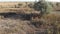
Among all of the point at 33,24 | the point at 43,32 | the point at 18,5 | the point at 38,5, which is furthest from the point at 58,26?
the point at 18,5

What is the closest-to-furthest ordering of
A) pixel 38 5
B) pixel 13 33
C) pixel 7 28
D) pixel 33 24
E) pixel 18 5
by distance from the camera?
1. pixel 13 33
2. pixel 7 28
3. pixel 33 24
4. pixel 38 5
5. pixel 18 5

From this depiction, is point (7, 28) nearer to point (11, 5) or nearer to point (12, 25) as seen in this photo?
point (12, 25)

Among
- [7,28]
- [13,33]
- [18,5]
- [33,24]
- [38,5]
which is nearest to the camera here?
[13,33]

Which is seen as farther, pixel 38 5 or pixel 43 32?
pixel 38 5

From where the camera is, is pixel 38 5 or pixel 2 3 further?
pixel 2 3

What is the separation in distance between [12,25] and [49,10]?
600cm

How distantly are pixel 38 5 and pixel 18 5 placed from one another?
6.63m

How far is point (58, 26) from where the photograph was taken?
50.8 feet

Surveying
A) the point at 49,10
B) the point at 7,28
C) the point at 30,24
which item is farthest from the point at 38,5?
the point at 7,28

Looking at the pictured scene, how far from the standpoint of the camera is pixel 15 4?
3036 centimetres

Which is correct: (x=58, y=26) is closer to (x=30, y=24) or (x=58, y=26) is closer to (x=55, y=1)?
(x=30, y=24)

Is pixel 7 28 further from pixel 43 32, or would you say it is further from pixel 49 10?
pixel 49 10

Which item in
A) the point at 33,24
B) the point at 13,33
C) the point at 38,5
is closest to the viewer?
the point at 13,33

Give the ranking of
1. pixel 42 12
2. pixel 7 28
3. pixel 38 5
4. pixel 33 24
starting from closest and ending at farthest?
pixel 7 28
pixel 33 24
pixel 42 12
pixel 38 5
